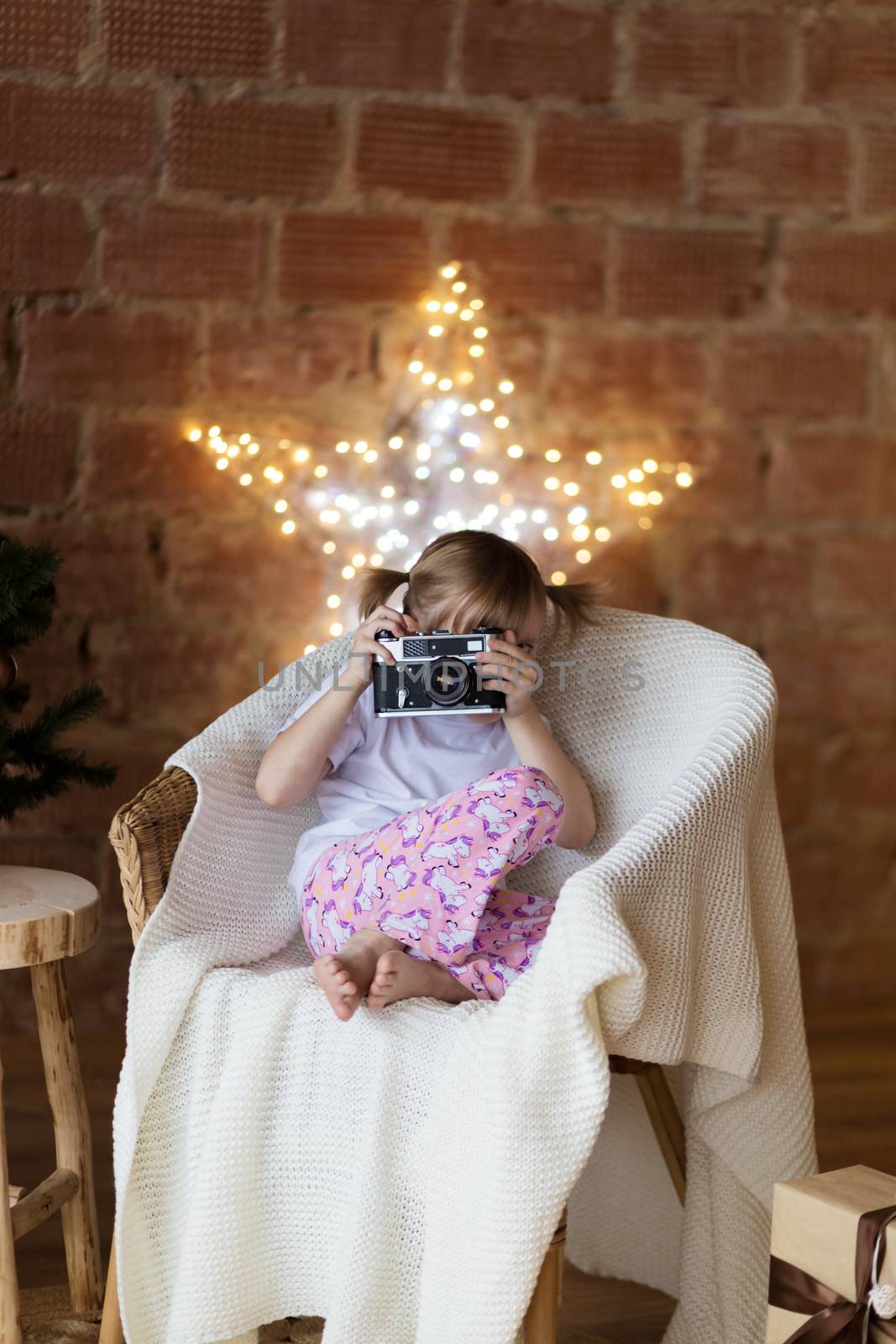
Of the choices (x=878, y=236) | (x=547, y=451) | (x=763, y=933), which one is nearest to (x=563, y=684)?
(x=763, y=933)

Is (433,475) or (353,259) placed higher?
(353,259)

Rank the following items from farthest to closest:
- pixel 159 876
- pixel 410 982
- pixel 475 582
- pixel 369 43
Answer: pixel 369 43 → pixel 475 582 → pixel 159 876 → pixel 410 982

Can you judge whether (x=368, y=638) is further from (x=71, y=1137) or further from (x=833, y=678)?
(x=833, y=678)

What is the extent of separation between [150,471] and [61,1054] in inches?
38.6

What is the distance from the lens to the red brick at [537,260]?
2.18 m

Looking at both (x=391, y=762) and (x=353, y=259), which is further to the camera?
(x=353, y=259)

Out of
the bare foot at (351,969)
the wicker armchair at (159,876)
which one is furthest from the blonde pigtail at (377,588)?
the bare foot at (351,969)

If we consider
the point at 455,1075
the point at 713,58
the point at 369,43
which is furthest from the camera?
the point at 713,58

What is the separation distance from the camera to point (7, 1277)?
1.33 metres

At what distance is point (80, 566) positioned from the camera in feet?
6.98

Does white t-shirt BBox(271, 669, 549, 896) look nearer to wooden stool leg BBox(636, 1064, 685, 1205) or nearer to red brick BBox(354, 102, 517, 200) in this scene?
wooden stool leg BBox(636, 1064, 685, 1205)

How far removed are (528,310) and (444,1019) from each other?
1.37 meters

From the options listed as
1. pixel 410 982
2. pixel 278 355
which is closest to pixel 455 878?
pixel 410 982

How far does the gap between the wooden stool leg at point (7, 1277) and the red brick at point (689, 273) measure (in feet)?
5.22
